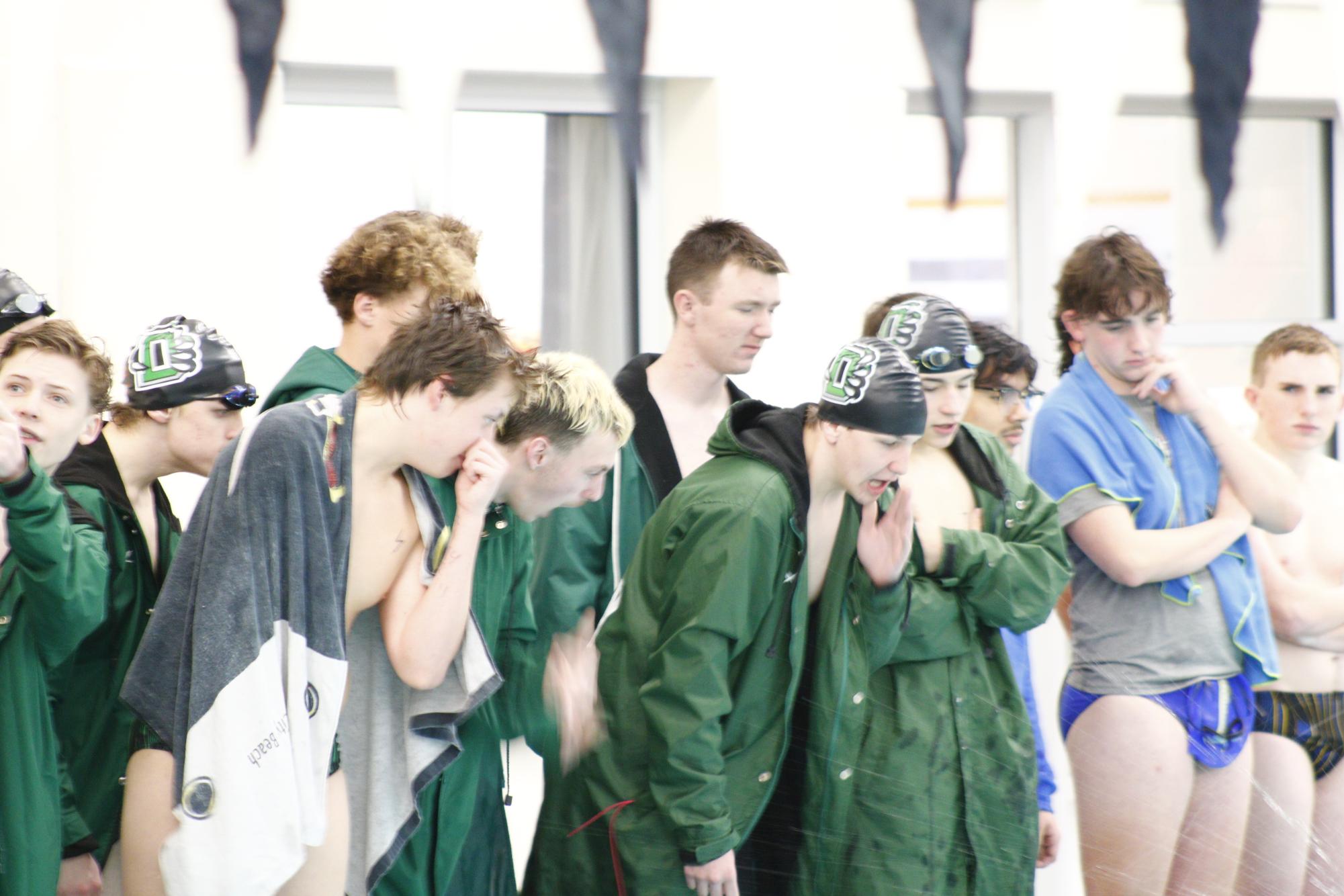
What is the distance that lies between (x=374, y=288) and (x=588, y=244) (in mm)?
2081

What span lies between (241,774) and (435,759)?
0.33 meters

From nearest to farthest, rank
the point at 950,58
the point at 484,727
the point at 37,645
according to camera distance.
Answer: the point at 37,645 → the point at 484,727 → the point at 950,58

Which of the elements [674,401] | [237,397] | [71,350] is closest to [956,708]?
[674,401]

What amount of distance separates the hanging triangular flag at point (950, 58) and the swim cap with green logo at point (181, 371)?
9.39 feet

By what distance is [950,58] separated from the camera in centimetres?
436

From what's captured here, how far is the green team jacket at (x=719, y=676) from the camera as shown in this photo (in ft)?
6.61

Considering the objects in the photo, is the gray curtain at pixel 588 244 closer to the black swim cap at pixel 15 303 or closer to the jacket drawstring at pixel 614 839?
the black swim cap at pixel 15 303

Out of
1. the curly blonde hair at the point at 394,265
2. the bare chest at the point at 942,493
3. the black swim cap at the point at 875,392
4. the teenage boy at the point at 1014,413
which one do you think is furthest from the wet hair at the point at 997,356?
the curly blonde hair at the point at 394,265

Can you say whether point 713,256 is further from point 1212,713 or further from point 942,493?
point 1212,713

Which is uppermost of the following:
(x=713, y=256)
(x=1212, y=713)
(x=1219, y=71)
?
(x=1219, y=71)

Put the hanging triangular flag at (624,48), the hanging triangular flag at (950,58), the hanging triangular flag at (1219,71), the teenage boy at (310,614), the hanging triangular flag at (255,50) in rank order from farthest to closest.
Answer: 1. the hanging triangular flag at (1219,71)
2. the hanging triangular flag at (950,58)
3. the hanging triangular flag at (624,48)
4. the hanging triangular flag at (255,50)
5. the teenage boy at (310,614)

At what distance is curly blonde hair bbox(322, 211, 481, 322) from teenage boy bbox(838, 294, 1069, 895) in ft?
2.64

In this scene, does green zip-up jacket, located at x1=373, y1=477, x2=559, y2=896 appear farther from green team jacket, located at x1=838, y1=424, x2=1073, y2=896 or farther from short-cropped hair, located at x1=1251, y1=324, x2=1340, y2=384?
short-cropped hair, located at x1=1251, y1=324, x2=1340, y2=384

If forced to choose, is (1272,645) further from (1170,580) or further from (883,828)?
(883,828)
